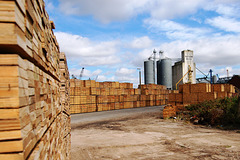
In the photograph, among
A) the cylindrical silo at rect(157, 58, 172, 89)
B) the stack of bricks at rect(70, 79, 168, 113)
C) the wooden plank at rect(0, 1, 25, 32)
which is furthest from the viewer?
the cylindrical silo at rect(157, 58, 172, 89)

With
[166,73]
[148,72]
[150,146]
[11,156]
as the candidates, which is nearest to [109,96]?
[150,146]

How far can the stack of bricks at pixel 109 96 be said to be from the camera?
19.2 metres

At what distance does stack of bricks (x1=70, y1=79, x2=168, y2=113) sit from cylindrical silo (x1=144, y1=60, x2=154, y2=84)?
341 inches

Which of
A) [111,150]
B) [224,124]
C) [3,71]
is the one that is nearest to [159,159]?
[111,150]

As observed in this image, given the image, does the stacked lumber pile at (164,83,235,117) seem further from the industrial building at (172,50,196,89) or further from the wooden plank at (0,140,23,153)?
the wooden plank at (0,140,23,153)

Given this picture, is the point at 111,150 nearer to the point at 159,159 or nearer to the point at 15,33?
the point at 159,159

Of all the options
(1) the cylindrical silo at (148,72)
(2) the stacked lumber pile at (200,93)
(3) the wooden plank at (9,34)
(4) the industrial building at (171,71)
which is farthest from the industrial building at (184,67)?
(3) the wooden plank at (9,34)

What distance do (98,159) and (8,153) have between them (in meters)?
6.24

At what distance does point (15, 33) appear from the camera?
106 cm

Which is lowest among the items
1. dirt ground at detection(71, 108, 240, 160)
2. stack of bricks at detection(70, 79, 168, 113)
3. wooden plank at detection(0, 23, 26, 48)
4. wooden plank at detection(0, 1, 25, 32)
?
dirt ground at detection(71, 108, 240, 160)

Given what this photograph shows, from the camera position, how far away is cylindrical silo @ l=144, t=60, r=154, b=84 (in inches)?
1508

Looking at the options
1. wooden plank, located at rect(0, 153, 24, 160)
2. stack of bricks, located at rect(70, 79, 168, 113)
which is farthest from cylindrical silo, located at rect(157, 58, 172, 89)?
wooden plank, located at rect(0, 153, 24, 160)

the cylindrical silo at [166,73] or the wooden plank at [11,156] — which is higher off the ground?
the cylindrical silo at [166,73]

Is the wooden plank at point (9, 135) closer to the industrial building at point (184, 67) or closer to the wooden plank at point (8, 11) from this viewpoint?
the wooden plank at point (8, 11)
